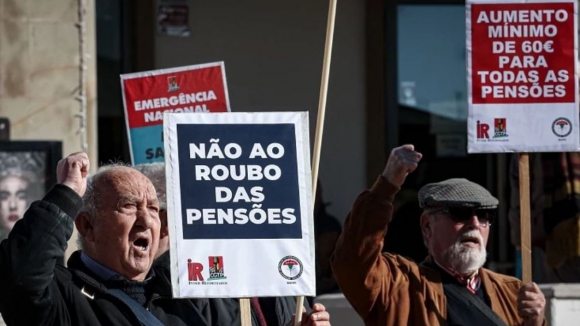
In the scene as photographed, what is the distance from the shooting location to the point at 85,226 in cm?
462

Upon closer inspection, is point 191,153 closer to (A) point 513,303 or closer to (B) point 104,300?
(B) point 104,300

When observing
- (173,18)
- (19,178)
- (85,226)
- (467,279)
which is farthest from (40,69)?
(85,226)

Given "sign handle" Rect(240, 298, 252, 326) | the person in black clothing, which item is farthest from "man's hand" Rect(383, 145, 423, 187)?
the person in black clothing

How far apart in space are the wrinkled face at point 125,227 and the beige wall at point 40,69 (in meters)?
3.77

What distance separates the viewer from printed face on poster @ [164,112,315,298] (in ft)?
14.8

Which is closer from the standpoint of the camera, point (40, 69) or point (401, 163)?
point (401, 163)

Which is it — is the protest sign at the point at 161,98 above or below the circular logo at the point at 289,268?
above

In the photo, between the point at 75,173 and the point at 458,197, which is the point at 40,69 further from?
the point at 75,173

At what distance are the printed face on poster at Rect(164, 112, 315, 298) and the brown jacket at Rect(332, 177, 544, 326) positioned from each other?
1.95 feet

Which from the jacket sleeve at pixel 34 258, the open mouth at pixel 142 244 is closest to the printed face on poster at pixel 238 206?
the open mouth at pixel 142 244

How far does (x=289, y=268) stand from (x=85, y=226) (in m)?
0.68

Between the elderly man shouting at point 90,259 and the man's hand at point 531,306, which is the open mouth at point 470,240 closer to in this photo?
the man's hand at point 531,306

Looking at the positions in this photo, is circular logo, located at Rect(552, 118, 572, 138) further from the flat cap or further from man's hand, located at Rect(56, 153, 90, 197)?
man's hand, located at Rect(56, 153, 90, 197)

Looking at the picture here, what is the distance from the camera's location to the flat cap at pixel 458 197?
545 centimetres
